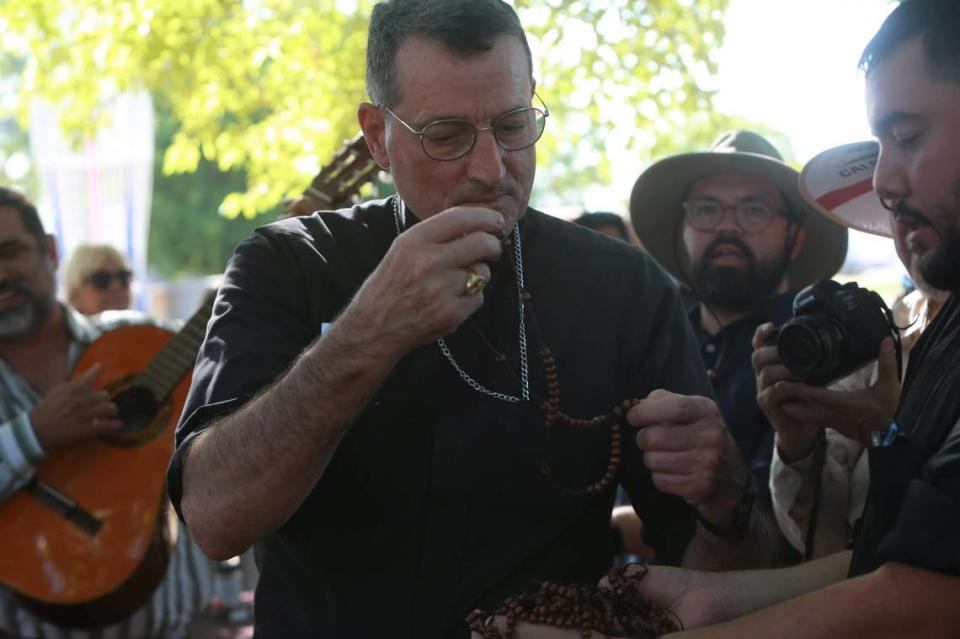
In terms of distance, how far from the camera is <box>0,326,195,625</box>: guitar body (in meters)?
3.68

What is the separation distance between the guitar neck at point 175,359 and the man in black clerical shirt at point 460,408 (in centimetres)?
165

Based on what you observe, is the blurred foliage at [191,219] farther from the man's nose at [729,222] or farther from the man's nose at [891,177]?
the man's nose at [891,177]

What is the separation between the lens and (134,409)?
3.96 m

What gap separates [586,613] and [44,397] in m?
2.79

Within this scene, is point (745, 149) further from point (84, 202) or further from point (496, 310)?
point (84, 202)

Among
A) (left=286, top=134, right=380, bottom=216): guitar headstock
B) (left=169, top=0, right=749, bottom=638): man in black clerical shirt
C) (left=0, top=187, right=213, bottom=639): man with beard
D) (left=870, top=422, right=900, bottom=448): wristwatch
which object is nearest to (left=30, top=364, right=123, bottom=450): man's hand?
(left=0, top=187, right=213, bottom=639): man with beard

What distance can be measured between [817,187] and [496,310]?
88cm

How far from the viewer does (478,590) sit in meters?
2.03

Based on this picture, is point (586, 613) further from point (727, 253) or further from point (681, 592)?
point (727, 253)

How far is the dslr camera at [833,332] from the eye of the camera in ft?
7.20

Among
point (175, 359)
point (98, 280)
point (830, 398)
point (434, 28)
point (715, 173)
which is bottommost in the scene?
point (98, 280)

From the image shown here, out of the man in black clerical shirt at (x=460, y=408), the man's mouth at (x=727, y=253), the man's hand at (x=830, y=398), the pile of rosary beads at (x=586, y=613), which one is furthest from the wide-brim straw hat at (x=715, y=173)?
the pile of rosary beads at (x=586, y=613)

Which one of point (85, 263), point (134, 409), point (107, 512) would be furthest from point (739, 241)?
point (85, 263)

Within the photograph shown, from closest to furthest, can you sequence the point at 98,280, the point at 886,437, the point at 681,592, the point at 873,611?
the point at 873,611 → the point at 886,437 → the point at 681,592 → the point at 98,280
